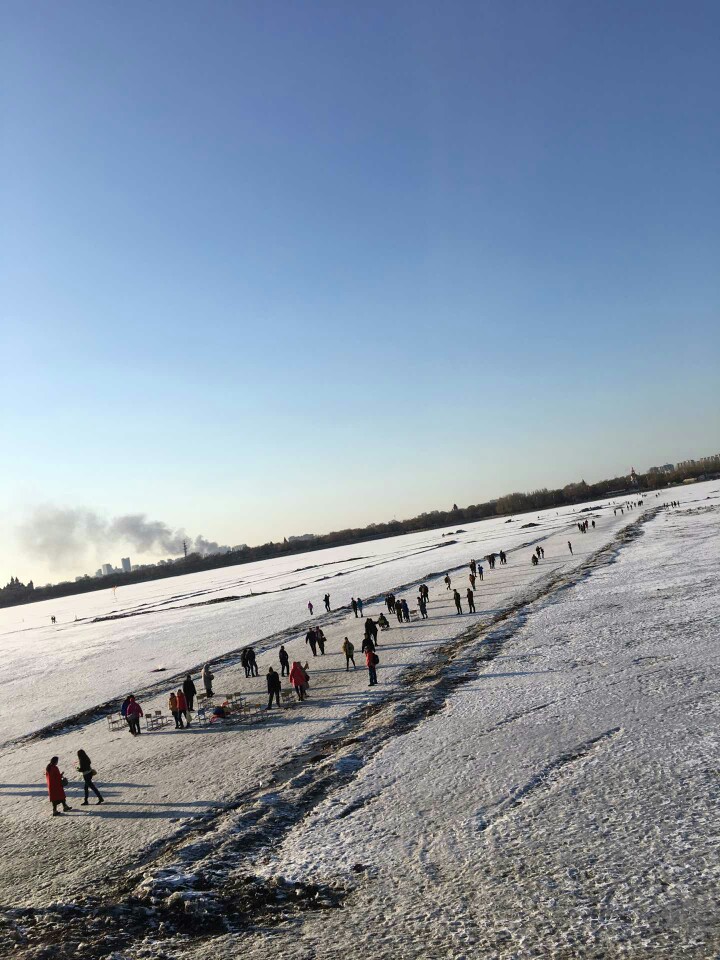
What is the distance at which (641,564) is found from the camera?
34812 mm

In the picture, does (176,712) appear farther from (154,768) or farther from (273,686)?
(154,768)

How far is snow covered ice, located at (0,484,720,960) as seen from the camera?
718cm

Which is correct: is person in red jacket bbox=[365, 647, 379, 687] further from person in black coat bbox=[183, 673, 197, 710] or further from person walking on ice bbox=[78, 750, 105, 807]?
person walking on ice bbox=[78, 750, 105, 807]

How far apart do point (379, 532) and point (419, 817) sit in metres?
159

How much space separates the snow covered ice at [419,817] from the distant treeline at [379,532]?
130343mm

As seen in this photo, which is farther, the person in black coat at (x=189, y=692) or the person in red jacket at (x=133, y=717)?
the person in black coat at (x=189, y=692)

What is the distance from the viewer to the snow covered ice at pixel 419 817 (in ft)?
23.6

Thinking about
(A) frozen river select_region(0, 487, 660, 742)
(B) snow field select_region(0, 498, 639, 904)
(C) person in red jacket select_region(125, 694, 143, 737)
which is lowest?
(A) frozen river select_region(0, 487, 660, 742)

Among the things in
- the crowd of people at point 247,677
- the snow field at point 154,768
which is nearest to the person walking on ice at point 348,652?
the crowd of people at point 247,677

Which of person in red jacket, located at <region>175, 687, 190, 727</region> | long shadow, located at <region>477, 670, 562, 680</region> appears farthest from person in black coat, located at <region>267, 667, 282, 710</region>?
long shadow, located at <region>477, 670, 562, 680</region>

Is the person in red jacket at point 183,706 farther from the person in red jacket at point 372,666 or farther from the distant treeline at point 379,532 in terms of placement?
the distant treeline at point 379,532

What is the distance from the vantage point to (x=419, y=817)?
979 centimetres

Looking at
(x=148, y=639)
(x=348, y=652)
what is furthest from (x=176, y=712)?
(x=148, y=639)

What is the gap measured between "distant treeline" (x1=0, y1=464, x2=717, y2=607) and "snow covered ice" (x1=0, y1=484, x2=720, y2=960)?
13034 centimetres
